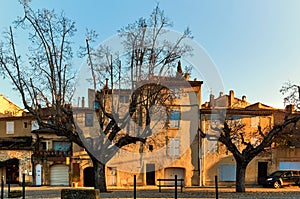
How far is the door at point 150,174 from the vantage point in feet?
→ 123

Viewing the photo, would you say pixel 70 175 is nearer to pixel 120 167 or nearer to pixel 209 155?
pixel 120 167

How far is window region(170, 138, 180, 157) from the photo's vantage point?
1499 inches

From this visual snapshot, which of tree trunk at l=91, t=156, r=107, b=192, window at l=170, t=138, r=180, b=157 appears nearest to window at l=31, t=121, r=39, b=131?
window at l=170, t=138, r=180, b=157

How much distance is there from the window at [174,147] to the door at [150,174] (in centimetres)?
222

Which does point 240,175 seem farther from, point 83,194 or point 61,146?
point 61,146

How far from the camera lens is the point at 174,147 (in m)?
38.2

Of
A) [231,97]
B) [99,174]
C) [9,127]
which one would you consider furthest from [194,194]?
[9,127]

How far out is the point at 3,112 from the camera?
4769 centimetres

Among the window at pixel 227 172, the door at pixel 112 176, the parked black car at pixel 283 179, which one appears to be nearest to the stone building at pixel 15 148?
the door at pixel 112 176

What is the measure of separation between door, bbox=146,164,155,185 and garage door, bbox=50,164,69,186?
24.1 feet

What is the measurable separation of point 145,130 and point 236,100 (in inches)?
860

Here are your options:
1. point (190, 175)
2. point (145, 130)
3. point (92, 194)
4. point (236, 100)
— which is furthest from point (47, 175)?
point (92, 194)

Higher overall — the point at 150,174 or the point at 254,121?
the point at 254,121

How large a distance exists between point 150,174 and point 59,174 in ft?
27.3
